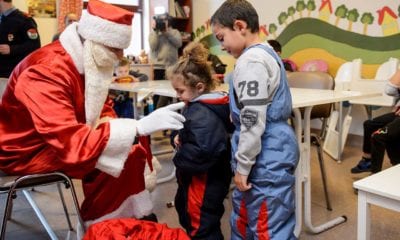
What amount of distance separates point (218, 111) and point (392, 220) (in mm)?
1186

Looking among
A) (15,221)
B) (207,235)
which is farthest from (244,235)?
(15,221)

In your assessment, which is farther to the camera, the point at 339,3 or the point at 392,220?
the point at 339,3

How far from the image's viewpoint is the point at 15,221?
2.16 meters

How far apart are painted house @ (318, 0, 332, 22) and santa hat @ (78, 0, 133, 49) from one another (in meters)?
3.12

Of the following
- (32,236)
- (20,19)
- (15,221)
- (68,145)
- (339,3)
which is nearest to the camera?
(68,145)

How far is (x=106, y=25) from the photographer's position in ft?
4.65

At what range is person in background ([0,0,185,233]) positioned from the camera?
4.16 ft

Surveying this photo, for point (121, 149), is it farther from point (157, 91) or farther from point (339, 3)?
point (339, 3)

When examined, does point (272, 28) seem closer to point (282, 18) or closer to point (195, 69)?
point (282, 18)

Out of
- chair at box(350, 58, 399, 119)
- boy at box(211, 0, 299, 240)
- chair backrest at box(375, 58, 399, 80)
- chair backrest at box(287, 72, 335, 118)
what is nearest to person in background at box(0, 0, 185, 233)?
boy at box(211, 0, 299, 240)

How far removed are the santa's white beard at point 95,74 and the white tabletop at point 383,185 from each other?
0.97 metres

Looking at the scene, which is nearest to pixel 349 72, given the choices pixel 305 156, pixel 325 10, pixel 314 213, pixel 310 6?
pixel 325 10

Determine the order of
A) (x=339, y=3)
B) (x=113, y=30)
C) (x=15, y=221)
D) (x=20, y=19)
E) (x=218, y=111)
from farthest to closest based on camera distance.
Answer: (x=339, y=3), (x=20, y=19), (x=15, y=221), (x=218, y=111), (x=113, y=30)

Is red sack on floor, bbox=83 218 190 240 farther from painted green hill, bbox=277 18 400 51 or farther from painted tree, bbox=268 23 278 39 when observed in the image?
painted tree, bbox=268 23 278 39
